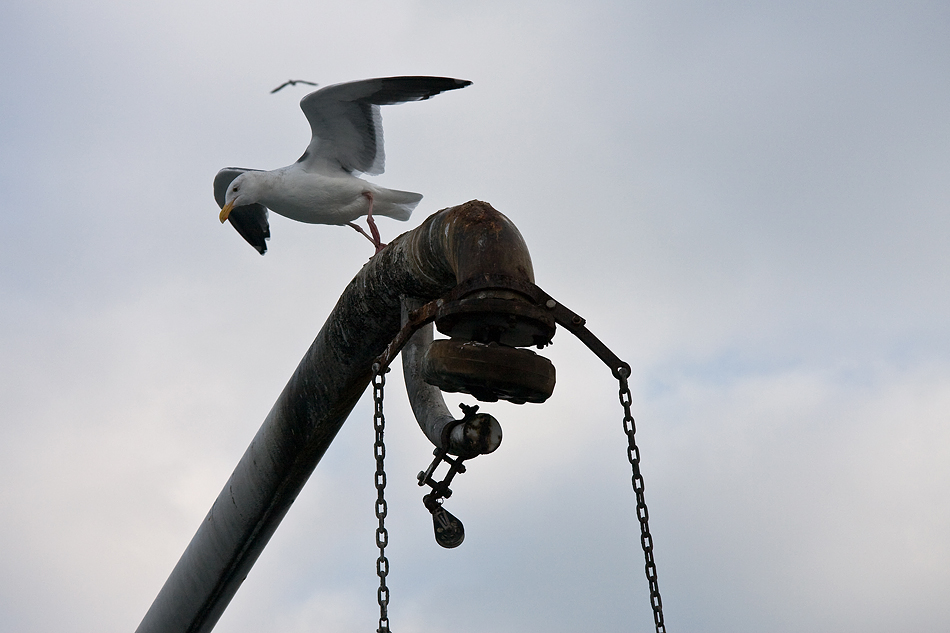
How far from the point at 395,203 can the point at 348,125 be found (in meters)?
0.72

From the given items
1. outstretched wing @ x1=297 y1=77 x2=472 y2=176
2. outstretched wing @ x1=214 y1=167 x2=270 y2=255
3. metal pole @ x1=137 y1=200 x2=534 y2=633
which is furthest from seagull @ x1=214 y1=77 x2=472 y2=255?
metal pole @ x1=137 y1=200 x2=534 y2=633

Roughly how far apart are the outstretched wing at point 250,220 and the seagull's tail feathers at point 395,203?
1192 mm

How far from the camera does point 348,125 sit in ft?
24.1

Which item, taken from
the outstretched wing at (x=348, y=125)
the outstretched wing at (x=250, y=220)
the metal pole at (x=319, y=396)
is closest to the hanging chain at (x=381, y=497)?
the metal pole at (x=319, y=396)

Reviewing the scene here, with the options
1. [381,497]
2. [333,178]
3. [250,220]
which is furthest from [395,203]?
[381,497]

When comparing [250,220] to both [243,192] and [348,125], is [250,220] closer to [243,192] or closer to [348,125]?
[243,192]

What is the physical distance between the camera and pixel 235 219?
8039 millimetres

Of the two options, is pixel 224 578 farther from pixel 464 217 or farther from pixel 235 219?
pixel 235 219

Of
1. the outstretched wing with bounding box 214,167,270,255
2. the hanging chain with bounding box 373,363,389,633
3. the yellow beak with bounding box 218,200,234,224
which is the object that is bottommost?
the hanging chain with bounding box 373,363,389,633

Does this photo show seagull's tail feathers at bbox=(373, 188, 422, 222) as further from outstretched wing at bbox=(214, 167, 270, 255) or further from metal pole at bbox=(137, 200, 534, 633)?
metal pole at bbox=(137, 200, 534, 633)

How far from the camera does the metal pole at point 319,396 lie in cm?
264

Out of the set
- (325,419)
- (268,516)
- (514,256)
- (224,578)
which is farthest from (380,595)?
(224,578)

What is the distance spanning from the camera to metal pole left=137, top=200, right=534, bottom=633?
264cm

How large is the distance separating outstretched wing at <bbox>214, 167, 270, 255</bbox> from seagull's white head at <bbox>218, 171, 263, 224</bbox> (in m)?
0.50
